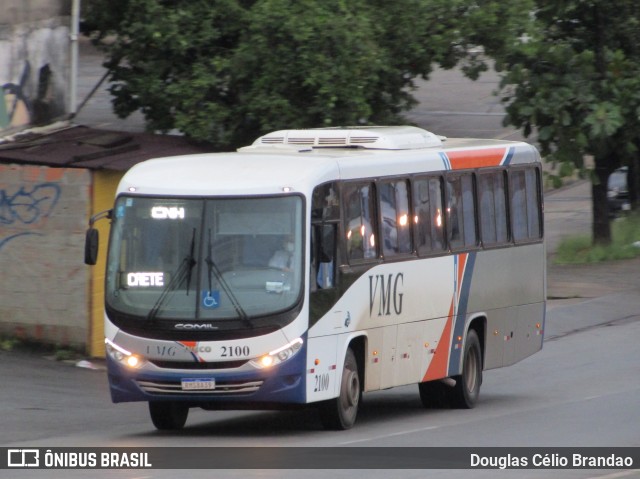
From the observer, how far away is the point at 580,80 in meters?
28.8

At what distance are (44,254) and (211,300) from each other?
24.3 feet

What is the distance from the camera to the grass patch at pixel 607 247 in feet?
102

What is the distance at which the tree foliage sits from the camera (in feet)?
68.0

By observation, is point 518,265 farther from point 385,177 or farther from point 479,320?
point 385,177

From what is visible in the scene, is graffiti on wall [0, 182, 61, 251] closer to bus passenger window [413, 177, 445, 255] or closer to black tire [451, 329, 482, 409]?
bus passenger window [413, 177, 445, 255]

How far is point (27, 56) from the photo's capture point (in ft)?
70.3

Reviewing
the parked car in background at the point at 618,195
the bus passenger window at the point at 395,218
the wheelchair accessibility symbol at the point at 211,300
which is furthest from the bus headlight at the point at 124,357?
the parked car in background at the point at 618,195

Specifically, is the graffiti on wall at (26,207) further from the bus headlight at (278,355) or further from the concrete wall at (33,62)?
the bus headlight at (278,355)

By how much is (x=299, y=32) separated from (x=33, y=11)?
14.1 feet

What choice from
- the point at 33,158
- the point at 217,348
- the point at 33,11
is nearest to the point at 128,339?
the point at 217,348

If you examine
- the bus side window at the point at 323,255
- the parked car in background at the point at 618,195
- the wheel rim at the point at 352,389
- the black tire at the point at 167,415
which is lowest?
the black tire at the point at 167,415

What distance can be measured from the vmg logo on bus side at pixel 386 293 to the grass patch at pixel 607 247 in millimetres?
16961

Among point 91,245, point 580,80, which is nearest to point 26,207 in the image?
point 91,245

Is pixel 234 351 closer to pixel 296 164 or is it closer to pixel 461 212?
pixel 296 164
